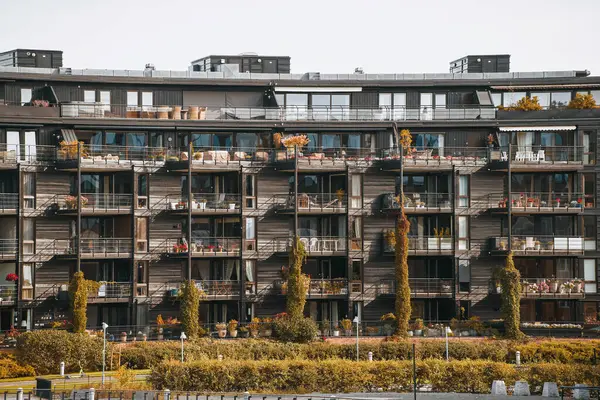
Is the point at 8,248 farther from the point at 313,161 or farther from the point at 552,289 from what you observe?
the point at 552,289

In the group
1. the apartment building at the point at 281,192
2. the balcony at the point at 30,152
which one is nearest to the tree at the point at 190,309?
the apartment building at the point at 281,192

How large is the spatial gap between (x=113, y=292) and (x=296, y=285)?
11.3m

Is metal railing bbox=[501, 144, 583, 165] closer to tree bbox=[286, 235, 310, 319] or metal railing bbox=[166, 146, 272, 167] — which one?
tree bbox=[286, 235, 310, 319]

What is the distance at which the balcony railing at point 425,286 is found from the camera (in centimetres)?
8675

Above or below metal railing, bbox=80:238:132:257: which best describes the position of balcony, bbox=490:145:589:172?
above

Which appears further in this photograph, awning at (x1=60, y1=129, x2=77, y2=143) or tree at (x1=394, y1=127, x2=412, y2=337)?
awning at (x1=60, y1=129, x2=77, y2=143)

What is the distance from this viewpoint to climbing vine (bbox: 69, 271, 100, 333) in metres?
78.7

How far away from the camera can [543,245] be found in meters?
87.5

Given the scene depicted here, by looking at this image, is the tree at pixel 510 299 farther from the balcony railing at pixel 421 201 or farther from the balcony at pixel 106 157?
the balcony at pixel 106 157

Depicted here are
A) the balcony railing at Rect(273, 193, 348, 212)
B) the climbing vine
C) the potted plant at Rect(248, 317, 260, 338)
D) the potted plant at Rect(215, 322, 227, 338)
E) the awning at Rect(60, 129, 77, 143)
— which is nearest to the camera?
the climbing vine

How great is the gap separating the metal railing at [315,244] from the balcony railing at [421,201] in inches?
149

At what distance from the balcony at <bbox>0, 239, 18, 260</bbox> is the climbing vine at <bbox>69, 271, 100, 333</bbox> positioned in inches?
178

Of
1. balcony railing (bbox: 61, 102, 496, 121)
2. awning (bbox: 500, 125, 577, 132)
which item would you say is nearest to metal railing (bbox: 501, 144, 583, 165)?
awning (bbox: 500, 125, 577, 132)

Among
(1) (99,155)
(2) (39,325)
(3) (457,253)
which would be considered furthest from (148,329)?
(3) (457,253)
